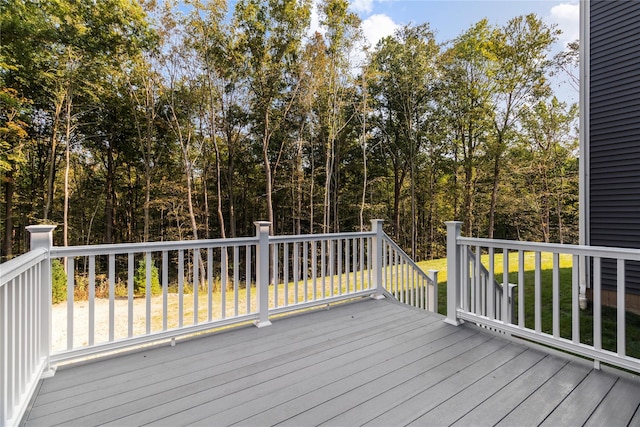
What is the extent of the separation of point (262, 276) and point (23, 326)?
1702 mm

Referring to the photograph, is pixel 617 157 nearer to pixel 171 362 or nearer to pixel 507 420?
pixel 507 420

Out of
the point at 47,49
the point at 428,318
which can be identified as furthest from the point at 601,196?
the point at 47,49

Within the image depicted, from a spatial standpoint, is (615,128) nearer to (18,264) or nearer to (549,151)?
(18,264)

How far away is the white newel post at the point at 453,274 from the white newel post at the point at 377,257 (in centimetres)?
102

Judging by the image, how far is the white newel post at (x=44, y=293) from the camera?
2.06 meters

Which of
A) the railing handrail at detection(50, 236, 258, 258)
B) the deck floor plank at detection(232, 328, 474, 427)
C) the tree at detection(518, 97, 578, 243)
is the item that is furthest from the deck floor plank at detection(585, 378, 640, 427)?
the tree at detection(518, 97, 578, 243)

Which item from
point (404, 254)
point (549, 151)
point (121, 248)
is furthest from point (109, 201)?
point (549, 151)

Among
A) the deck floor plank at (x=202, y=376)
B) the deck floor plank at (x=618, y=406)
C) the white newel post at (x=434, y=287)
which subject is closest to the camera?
the deck floor plank at (x=618, y=406)

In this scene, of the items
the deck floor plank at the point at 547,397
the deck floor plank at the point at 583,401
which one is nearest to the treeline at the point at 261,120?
the deck floor plank at the point at 547,397

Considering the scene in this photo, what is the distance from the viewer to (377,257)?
12.9 feet

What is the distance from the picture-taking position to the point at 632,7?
4469 millimetres

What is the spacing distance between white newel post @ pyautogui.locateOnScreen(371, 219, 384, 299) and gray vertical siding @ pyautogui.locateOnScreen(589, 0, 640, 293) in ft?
11.9

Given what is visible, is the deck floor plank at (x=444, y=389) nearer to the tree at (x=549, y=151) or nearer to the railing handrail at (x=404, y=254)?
the railing handrail at (x=404, y=254)

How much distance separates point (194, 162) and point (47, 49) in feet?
16.3
